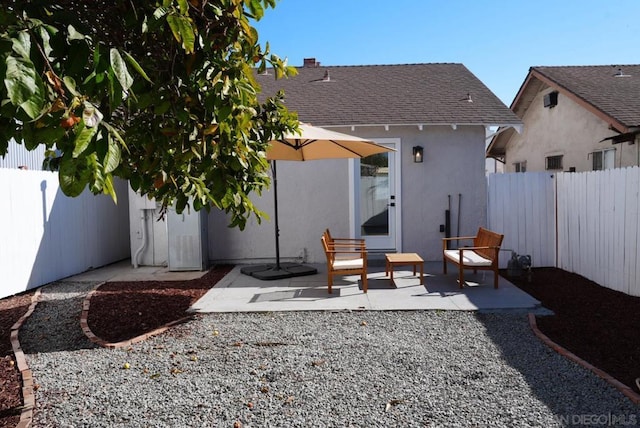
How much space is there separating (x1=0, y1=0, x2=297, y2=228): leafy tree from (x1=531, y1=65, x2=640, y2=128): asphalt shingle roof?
1089 cm

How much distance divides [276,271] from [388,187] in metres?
3.13

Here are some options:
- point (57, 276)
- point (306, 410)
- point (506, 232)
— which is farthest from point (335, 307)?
point (57, 276)

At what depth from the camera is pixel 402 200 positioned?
31.5ft

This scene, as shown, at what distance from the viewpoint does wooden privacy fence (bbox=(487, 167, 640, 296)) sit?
6703 millimetres

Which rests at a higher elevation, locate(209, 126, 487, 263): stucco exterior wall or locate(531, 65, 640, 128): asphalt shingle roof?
locate(531, 65, 640, 128): asphalt shingle roof

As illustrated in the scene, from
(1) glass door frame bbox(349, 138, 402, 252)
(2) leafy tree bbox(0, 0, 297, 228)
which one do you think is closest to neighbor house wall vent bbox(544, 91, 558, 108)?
(1) glass door frame bbox(349, 138, 402, 252)

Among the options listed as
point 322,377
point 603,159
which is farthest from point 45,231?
point 603,159

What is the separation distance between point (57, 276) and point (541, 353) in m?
8.35

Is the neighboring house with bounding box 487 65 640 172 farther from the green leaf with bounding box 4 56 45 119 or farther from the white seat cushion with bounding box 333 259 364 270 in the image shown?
the green leaf with bounding box 4 56 45 119

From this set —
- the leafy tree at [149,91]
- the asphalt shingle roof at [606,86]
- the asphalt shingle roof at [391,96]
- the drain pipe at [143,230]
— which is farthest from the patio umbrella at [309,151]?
the asphalt shingle roof at [606,86]

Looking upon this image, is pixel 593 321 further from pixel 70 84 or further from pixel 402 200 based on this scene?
pixel 70 84

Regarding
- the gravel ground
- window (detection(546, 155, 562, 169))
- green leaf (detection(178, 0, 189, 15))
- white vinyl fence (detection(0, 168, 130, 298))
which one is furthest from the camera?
window (detection(546, 155, 562, 169))

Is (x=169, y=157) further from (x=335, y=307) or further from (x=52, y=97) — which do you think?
(x=335, y=307)

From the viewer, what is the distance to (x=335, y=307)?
6.16 m
